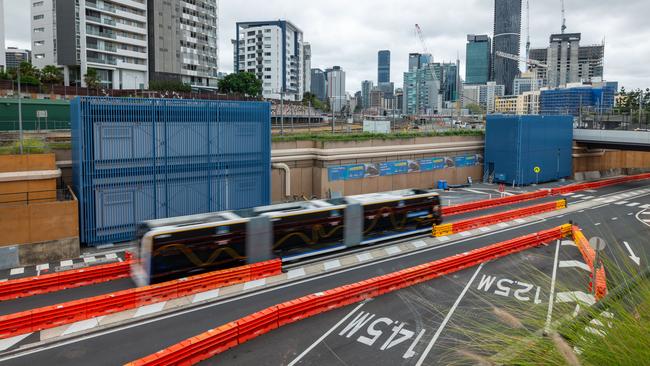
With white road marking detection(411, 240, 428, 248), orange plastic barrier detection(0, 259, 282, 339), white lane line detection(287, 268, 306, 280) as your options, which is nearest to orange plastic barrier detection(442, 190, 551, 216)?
white road marking detection(411, 240, 428, 248)

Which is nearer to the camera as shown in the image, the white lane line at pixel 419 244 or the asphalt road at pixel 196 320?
the asphalt road at pixel 196 320

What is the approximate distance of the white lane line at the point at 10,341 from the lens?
605 inches

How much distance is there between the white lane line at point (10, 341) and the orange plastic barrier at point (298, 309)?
5.61m

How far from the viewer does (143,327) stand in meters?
16.9

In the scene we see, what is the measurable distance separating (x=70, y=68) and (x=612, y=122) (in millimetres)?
79823

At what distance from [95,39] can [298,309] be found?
7747 centimetres

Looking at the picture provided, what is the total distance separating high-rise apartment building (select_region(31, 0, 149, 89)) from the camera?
3123 inches

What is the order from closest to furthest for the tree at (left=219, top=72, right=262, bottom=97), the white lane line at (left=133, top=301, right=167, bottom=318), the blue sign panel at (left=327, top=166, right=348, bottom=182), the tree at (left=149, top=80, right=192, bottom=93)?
the white lane line at (left=133, top=301, right=167, bottom=318) → the blue sign panel at (left=327, top=166, right=348, bottom=182) → the tree at (left=149, top=80, right=192, bottom=93) → the tree at (left=219, top=72, right=262, bottom=97)

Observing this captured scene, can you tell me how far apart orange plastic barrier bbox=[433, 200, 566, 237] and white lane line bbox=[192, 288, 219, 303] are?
15.0 m

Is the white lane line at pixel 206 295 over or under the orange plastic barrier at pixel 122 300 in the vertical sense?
under

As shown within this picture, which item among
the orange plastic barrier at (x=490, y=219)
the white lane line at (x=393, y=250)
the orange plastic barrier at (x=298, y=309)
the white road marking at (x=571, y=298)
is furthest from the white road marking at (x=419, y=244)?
the white road marking at (x=571, y=298)

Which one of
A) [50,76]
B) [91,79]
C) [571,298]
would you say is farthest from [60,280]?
[50,76]

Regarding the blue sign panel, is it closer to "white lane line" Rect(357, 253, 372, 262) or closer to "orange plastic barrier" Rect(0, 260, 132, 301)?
"white lane line" Rect(357, 253, 372, 262)

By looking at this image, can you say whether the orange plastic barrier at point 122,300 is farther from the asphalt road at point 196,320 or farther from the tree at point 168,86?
the tree at point 168,86
